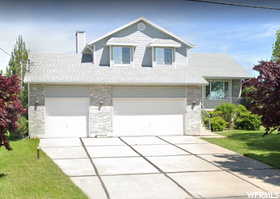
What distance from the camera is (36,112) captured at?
613 inches

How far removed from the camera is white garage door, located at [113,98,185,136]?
1686cm

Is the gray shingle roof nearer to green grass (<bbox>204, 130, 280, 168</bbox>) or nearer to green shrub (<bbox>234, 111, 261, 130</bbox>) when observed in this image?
green grass (<bbox>204, 130, 280, 168</bbox>)

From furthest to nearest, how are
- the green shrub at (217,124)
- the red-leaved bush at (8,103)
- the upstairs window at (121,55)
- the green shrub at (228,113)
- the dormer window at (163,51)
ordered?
the green shrub at (228,113) < the green shrub at (217,124) < the dormer window at (163,51) < the upstairs window at (121,55) < the red-leaved bush at (8,103)

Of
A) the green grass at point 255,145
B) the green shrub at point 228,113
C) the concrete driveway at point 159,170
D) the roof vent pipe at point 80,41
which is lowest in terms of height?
the green grass at point 255,145

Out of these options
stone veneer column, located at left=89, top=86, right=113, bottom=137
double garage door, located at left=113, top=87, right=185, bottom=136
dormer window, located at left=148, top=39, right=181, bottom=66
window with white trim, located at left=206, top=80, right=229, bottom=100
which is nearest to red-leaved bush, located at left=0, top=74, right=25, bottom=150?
stone veneer column, located at left=89, top=86, right=113, bottom=137

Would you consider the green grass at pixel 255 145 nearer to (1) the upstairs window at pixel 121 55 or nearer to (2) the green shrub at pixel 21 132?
(1) the upstairs window at pixel 121 55

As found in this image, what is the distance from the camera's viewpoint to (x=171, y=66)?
739 inches

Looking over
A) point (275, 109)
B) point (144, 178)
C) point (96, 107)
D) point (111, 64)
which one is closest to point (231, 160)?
point (275, 109)

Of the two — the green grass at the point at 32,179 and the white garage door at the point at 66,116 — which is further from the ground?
the white garage door at the point at 66,116

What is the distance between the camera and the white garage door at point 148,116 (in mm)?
16859

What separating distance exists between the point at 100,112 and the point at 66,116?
73.4 inches

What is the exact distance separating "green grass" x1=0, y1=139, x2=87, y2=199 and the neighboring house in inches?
206

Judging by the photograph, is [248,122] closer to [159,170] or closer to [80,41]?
[159,170]

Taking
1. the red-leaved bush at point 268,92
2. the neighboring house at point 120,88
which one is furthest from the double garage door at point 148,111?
the red-leaved bush at point 268,92
